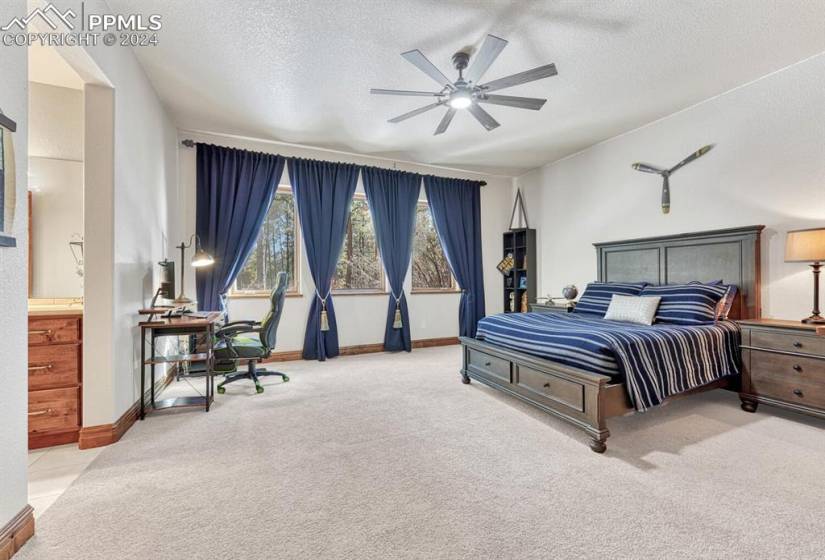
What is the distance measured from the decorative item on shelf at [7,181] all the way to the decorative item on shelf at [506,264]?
5707mm

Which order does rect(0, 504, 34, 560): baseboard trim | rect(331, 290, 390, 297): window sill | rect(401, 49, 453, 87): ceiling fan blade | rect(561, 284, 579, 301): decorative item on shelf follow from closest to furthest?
rect(0, 504, 34, 560): baseboard trim, rect(401, 49, 453, 87): ceiling fan blade, rect(561, 284, 579, 301): decorative item on shelf, rect(331, 290, 390, 297): window sill

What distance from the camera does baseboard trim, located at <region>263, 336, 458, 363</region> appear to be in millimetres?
4867

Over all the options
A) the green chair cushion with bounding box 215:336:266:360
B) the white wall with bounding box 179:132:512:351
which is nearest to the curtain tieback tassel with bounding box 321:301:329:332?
the white wall with bounding box 179:132:512:351

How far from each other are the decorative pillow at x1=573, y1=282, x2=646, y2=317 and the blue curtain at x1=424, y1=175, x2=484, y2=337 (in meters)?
1.88

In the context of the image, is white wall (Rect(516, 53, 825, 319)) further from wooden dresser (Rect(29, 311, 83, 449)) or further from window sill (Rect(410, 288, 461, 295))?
wooden dresser (Rect(29, 311, 83, 449))

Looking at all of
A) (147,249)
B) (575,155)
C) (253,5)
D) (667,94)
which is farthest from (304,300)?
(667,94)

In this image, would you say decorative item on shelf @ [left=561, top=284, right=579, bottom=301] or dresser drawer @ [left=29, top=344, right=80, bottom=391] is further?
decorative item on shelf @ [left=561, top=284, right=579, bottom=301]

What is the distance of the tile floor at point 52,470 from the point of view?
1865 mm

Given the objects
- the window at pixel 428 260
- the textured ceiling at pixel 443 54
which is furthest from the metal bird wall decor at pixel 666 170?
the window at pixel 428 260

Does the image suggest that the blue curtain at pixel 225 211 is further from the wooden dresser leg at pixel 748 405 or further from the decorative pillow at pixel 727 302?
the wooden dresser leg at pixel 748 405

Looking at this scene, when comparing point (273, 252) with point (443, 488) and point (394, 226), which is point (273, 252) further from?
point (443, 488)

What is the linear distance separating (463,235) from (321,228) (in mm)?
2282

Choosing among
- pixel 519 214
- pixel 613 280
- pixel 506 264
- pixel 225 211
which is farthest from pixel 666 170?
pixel 225 211

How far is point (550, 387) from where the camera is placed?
274 centimetres
